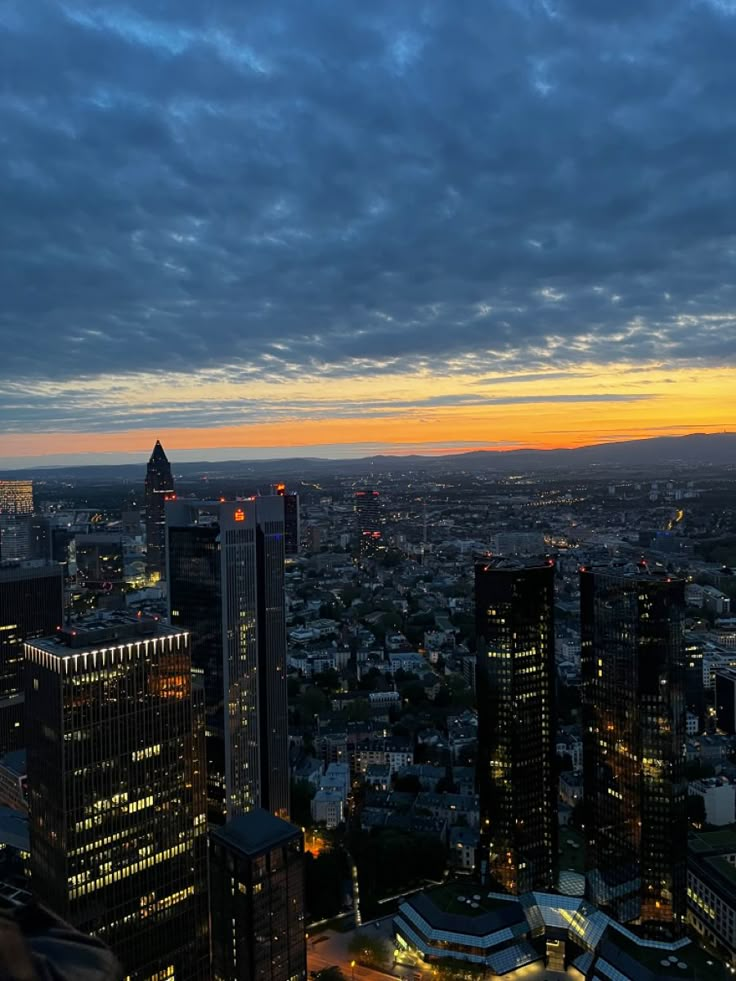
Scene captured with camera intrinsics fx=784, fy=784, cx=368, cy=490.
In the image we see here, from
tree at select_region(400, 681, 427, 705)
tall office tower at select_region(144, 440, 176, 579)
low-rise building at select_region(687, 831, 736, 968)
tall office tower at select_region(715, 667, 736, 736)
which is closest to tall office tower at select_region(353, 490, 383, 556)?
tall office tower at select_region(144, 440, 176, 579)

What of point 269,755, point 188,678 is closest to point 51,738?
point 188,678

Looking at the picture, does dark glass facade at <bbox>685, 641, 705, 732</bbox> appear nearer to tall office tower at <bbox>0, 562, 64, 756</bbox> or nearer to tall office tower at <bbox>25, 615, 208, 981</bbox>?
tall office tower at <bbox>25, 615, 208, 981</bbox>

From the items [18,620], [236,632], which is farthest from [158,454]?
[236,632]

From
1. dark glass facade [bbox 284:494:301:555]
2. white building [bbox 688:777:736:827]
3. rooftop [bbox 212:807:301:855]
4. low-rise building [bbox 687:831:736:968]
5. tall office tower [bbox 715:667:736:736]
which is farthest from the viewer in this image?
dark glass facade [bbox 284:494:301:555]

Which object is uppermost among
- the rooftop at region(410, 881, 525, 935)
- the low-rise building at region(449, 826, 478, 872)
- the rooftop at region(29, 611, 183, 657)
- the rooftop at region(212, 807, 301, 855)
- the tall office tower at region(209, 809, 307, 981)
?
the rooftop at region(29, 611, 183, 657)

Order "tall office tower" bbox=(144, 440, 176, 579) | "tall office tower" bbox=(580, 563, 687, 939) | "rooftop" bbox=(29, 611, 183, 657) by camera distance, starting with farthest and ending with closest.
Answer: "tall office tower" bbox=(144, 440, 176, 579) < "tall office tower" bbox=(580, 563, 687, 939) < "rooftop" bbox=(29, 611, 183, 657)

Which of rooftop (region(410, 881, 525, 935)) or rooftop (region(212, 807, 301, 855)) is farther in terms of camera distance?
rooftop (region(410, 881, 525, 935))

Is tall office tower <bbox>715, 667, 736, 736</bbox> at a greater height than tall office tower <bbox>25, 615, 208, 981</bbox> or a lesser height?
lesser

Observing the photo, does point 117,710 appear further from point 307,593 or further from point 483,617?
point 307,593

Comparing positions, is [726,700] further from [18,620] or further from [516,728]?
[18,620]
